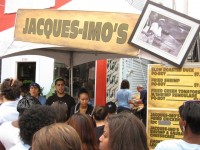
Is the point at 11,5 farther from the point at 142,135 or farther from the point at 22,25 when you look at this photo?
the point at 142,135

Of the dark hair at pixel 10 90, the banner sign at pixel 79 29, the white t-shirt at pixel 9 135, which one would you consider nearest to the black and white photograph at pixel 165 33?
the banner sign at pixel 79 29

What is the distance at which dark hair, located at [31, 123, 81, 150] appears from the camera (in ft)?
5.58

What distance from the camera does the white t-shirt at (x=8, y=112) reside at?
3929 mm

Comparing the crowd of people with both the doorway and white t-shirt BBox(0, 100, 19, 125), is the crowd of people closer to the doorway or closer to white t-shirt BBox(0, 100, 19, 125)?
white t-shirt BBox(0, 100, 19, 125)

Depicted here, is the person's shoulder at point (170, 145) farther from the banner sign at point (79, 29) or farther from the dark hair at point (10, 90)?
the dark hair at point (10, 90)

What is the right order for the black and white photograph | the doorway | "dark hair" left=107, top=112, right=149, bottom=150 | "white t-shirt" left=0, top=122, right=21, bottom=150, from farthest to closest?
the doorway
the black and white photograph
"white t-shirt" left=0, top=122, right=21, bottom=150
"dark hair" left=107, top=112, right=149, bottom=150

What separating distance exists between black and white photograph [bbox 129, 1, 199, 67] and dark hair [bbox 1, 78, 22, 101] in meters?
1.52

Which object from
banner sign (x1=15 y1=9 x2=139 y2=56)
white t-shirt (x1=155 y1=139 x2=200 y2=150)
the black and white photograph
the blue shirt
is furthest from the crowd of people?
the blue shirt

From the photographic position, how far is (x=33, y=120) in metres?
2.62

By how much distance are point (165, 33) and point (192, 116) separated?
63.6 inches

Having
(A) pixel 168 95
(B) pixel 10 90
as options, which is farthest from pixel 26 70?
(A) pixel 168 95

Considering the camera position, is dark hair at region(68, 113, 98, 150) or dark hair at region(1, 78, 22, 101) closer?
dark hair at region(68, 113, 98, 150)

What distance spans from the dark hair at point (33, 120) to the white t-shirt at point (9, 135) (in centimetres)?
42

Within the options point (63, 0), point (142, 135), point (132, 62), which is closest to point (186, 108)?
point (142, 135)
